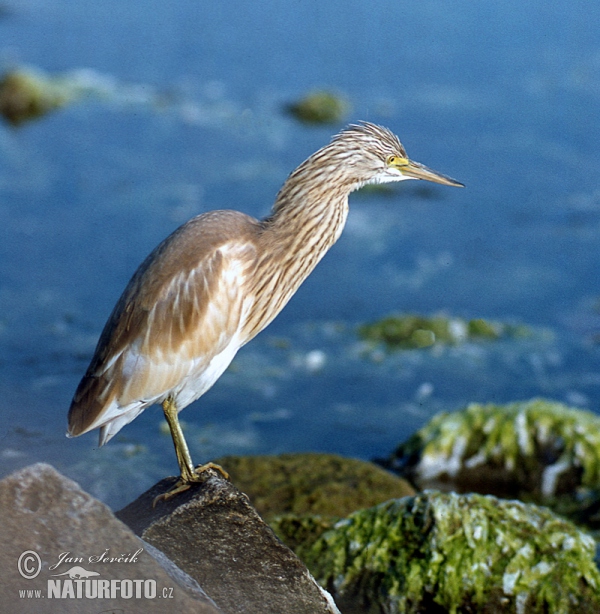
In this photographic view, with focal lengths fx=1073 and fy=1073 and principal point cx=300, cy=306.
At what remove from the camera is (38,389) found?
780 centimetres

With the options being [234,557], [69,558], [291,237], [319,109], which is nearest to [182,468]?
[234,557]

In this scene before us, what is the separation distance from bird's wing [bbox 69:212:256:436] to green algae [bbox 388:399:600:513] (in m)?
2.54

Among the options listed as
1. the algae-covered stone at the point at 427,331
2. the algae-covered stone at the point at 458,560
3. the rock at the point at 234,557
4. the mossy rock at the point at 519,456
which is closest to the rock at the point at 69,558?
the rock at the point at 234,557

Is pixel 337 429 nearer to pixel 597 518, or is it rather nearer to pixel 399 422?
pixel 399 422

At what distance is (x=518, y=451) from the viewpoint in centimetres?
661

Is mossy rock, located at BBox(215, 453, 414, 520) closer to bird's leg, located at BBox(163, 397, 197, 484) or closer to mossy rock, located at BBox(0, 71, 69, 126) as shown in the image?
bird's leg, located at BBox(163, 397, 197, 484)

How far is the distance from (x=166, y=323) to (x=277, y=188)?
19.5ft

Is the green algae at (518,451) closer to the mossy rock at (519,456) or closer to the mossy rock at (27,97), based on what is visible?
the mossy rock at (519,456)

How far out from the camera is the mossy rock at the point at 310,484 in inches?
229

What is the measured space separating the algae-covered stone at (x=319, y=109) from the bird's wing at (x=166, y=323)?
7.20m

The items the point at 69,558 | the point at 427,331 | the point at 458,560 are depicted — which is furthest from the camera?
the point at 427,331

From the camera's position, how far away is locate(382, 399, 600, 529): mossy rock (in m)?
6.48

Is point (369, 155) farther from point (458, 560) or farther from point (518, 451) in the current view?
point (518, 451)

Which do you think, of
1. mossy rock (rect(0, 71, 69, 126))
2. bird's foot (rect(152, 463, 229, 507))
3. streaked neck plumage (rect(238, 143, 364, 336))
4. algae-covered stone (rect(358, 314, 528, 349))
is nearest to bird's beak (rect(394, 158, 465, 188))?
streaked neck plumage (rect(238, 143, 364, 336))
